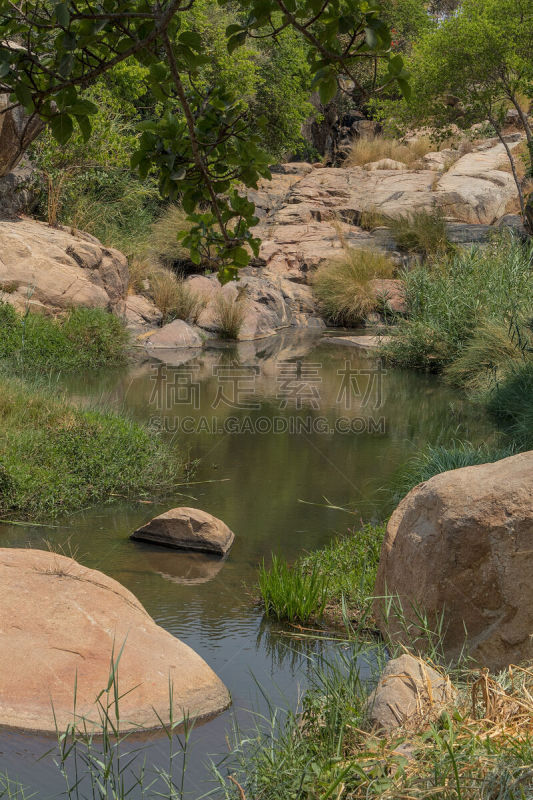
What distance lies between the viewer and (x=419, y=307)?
1239 cm

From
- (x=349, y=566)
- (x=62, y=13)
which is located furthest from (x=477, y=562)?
(x=62, y=13)

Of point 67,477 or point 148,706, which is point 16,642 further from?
point 67,477

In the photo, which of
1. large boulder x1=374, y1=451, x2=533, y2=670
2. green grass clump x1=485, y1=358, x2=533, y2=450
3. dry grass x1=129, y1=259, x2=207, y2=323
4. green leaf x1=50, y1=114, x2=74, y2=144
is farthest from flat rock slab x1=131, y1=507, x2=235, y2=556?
dry grass x1=129, y1=259, x2=207, y2=323

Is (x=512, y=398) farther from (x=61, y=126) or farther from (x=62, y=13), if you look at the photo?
(x=62, y=13)

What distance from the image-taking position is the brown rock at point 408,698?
7.36 ft

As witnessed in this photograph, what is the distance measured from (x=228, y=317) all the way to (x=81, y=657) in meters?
12.2

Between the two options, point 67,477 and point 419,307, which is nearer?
point 67,477

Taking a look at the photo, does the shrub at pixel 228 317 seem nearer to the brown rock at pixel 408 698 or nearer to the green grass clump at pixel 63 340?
the green grass clump at pixel 63 340

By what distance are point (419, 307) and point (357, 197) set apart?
1069 cm

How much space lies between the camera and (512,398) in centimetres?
869

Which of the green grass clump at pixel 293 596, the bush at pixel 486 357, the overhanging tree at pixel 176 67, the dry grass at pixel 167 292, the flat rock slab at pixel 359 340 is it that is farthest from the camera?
the dry grass at pixel 167 292

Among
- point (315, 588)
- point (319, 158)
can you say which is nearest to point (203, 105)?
point (315, 588)

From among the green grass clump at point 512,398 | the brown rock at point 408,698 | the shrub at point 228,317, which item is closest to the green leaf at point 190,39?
the brown rock at point 408,698

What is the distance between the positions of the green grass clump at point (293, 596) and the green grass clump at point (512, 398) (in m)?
4.09
